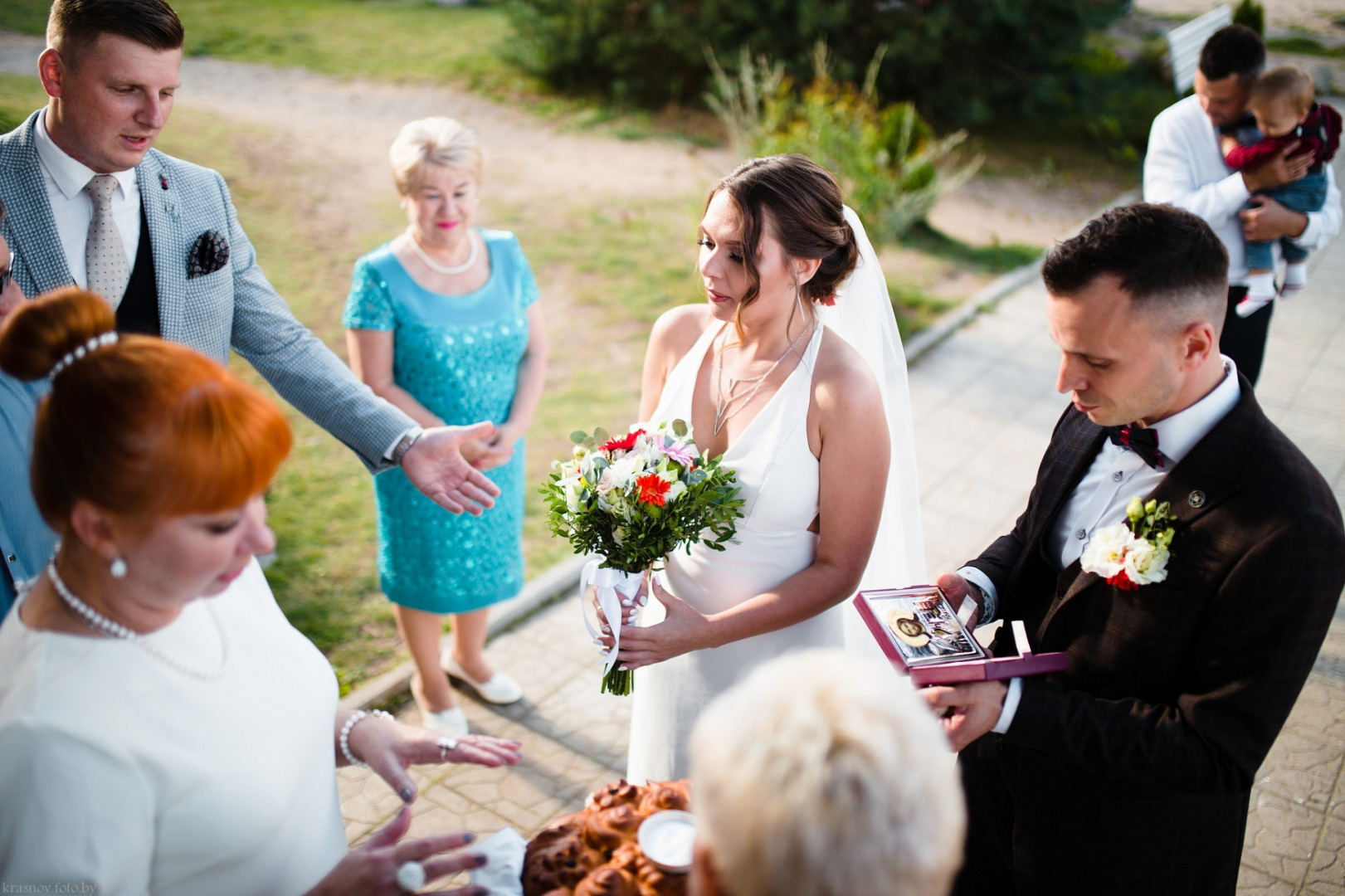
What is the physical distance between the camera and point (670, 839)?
6.29ft

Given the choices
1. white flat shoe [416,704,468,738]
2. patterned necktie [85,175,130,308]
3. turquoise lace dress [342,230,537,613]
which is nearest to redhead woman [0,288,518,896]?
patterned necktie [85,175,130,308]

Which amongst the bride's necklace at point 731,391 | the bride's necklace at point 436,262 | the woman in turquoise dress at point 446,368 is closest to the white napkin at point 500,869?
the bride's necklace at point 731,391

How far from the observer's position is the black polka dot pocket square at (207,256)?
3320 mm

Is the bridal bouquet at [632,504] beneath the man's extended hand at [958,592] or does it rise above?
above

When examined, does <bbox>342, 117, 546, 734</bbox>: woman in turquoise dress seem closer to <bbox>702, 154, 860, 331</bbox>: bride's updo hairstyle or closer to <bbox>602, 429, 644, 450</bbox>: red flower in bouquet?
<bbox>602, 429, 644, 450</bbox>: red flower in bouquet

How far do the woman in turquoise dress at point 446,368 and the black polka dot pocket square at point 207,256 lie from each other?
38.4 inches

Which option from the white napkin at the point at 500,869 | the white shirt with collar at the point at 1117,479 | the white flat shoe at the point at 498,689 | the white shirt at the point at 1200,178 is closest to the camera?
the white napkin at the point at 500,869

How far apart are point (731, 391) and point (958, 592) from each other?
1.05 metres

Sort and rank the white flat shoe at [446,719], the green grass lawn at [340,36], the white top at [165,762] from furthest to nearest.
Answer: the green grass lawn at [340,36]
the white flat shoe at [446,719]
the white top at [165,762]

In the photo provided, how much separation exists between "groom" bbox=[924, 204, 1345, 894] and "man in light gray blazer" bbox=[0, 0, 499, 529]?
1.85m

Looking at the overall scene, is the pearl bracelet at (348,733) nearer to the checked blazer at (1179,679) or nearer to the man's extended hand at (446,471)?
the man's extended hand at (446,471)

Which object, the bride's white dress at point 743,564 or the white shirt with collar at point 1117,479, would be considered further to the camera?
the bride's white dress at point 743,564

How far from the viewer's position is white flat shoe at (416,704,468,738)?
460cm

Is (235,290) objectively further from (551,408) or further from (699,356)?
(551,408)
